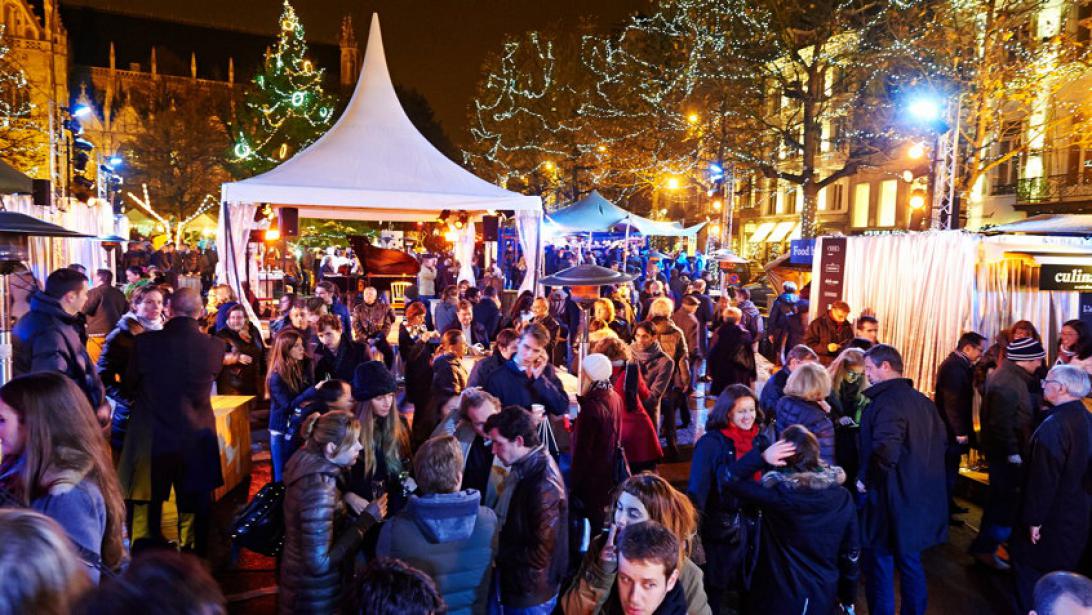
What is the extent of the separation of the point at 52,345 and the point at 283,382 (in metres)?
1.41

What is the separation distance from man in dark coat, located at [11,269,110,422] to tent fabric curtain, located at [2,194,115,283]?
27.4 ft

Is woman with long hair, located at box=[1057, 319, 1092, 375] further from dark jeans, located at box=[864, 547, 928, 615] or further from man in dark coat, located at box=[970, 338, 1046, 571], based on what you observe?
dark jeans, located at box=[864, 547, 928, 615]

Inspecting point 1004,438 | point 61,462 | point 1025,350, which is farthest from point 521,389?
point 1025,350

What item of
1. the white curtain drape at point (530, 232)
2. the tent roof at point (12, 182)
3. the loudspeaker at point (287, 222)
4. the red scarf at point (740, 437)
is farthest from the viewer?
the loudspeaker at point (287, 222)

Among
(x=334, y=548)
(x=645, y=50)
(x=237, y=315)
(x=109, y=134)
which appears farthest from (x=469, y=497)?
(x=109, y=134)

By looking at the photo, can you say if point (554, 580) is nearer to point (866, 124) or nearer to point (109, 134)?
point (866, 124)

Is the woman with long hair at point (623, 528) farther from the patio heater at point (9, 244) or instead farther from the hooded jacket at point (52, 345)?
the patio heater at point (9, 244)

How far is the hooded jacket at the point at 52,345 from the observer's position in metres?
4.42

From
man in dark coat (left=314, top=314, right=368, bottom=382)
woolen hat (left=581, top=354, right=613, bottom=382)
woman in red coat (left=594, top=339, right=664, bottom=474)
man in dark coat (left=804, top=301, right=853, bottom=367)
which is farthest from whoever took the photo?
man in dark coat (left=804, top=301, right=853, bottom=367)

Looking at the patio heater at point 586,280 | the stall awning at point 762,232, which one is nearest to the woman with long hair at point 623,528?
the patio heater at point 586,280

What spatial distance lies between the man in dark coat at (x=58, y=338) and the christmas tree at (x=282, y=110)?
3090 cm

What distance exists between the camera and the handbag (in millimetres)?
3457

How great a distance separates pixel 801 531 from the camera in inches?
130

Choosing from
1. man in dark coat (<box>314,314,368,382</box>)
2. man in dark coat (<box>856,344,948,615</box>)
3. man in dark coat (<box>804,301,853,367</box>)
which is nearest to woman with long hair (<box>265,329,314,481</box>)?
man in dark coat (<box>314,314,368,382</box>)
